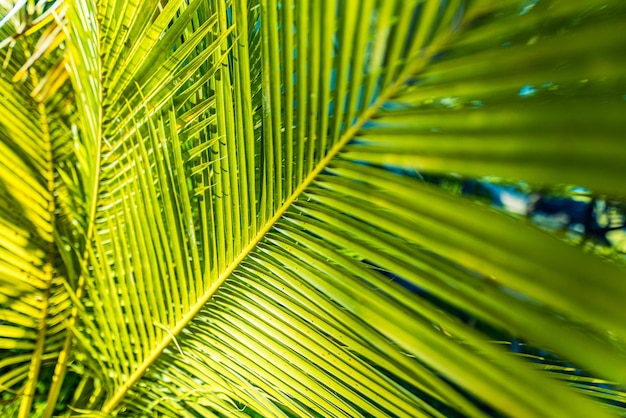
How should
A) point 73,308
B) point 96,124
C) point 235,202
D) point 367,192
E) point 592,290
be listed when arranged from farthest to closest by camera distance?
point 73,308 < point 96,124 < point 235,202 < point 367,192 < point 592,290

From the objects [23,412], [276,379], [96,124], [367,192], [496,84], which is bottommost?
[23,412]

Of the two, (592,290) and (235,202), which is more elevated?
(592,290)

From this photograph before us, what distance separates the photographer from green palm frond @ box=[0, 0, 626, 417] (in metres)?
0.34

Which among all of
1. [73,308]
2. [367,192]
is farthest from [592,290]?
[73,308]

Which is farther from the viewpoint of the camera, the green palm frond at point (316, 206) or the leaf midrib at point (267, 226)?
the leaf midrib at point (267, 226)

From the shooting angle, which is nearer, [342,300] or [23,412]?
[342,300]

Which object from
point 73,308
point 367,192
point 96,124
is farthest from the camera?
point 73,308

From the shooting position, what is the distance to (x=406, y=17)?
1.34ft

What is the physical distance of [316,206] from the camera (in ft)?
1.99

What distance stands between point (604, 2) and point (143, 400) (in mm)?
A: 936

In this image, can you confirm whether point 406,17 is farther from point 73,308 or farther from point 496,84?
point 73,308

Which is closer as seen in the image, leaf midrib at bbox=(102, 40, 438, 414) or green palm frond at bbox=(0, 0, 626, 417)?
green palm frond at bbox=(0, 0, 626, 417)

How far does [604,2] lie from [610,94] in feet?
0.28

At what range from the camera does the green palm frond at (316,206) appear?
339 mm
